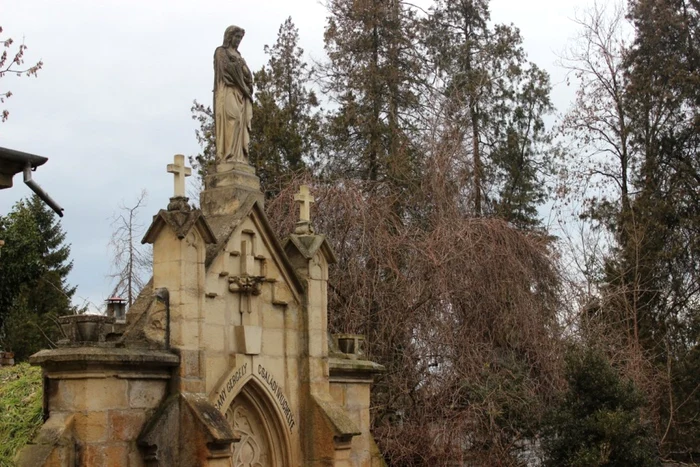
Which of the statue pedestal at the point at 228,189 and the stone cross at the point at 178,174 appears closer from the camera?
the stone cross at the point at 178,174

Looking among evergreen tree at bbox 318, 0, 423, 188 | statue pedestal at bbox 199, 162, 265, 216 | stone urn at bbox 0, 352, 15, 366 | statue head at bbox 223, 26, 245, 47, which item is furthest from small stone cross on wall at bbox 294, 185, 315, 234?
evergreen tree at bbox 318, 0, 423, 188

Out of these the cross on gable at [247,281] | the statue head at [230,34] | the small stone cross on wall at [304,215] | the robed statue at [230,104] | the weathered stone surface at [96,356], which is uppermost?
the statue head at [230,34]

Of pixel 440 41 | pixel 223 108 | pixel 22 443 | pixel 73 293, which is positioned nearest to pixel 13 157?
pixel 22 443

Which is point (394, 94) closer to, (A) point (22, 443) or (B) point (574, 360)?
(B) point (574, 360)

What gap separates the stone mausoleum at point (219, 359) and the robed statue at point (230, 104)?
2 cm

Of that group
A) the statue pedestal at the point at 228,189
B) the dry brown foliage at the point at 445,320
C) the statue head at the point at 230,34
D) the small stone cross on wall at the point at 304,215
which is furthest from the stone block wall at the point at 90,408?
the dry brown foliage at the point at 445,320

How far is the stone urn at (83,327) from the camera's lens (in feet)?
32.3

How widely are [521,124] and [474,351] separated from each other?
15.4 meters

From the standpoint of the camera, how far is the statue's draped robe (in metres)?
12.2

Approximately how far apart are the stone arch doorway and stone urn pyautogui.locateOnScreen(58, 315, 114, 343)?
2213mm

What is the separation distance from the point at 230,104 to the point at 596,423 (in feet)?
25.9

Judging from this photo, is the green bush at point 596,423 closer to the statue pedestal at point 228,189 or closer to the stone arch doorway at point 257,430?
the stone arch doorway at point 257,430

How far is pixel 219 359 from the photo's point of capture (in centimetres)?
1134

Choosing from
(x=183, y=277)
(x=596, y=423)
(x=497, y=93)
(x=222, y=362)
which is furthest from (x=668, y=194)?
(x=183, y=277)
